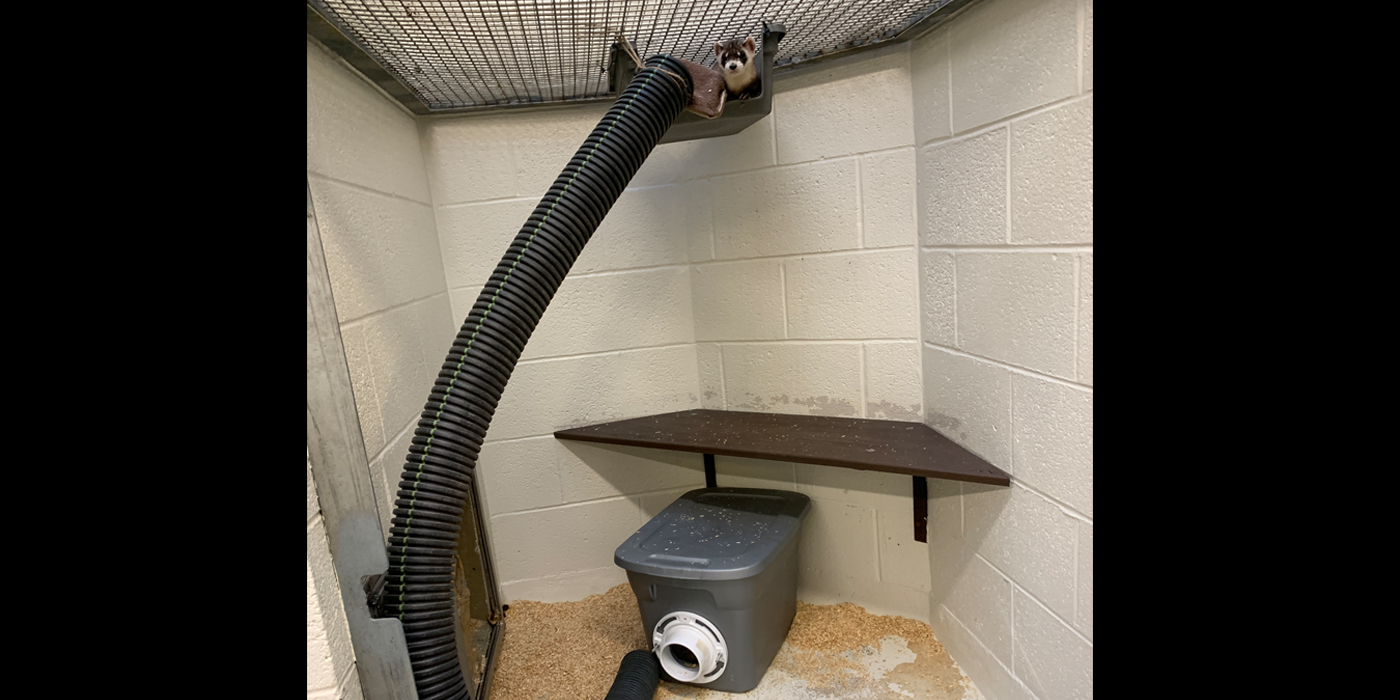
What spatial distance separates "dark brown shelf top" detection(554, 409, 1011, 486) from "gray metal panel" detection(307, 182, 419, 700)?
0.75 meters

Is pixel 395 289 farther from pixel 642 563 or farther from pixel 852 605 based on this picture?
→ pixel 852 605

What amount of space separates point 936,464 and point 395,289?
1.15m

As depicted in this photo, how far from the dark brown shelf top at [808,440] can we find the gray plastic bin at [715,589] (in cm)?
20

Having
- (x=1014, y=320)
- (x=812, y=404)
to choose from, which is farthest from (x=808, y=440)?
(x=1014, y=320)

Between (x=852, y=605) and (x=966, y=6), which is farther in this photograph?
(x=852, y=605)

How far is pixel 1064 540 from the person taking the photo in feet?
3.42

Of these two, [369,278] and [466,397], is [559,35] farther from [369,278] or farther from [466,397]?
[466,397]

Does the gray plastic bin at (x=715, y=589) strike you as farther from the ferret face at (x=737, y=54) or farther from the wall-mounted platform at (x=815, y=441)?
the ferret face at (x=737, y=54)

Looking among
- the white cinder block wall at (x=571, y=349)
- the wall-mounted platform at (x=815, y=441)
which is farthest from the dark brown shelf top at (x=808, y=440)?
the white cinder block wall at (x=571, y=349)

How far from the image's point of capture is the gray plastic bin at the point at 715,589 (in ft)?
4.31

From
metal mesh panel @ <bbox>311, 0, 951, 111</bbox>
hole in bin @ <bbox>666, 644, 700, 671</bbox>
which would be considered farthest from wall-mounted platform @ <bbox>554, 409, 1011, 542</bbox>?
metal mesh panel @ <bbox>311, 0, 951, 111</bbox>

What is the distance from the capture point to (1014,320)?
1.10 meters

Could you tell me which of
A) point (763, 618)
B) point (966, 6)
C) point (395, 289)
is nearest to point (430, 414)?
point (395, 289)

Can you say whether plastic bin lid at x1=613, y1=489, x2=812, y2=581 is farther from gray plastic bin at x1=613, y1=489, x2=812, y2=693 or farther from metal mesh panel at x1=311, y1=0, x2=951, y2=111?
metal mesh panel at x1=311, y1=0, x2=951, y2=111
